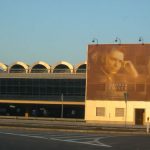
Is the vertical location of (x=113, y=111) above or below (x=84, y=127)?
above

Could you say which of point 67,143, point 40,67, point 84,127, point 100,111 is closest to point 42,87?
point 40,67

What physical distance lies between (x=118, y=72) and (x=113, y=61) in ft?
5.82

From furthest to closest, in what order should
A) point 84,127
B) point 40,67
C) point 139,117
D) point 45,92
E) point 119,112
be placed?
point 40,67 → point 45,92 → point 119,112 → point 139,117 → point 84,127

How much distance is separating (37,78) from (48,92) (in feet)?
14.1

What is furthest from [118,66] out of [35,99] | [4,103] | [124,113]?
[4,103]

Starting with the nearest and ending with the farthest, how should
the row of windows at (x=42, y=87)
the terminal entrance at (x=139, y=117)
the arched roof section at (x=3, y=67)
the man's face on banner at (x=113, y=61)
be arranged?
the terminal entrance at (x=139, y=117) < the man's face on banner at (x=113, y=61) < the row of windows at (x=42, y=87) < the arched roof section at (x=3, y=67)

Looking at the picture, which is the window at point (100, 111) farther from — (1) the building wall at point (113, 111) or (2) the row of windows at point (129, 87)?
(2) the row of windows at point (129, 87)

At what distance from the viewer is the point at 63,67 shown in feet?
339

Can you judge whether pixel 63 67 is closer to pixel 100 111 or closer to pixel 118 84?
pixel 100 111

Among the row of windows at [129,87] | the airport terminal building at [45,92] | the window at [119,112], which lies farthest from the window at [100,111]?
the airport terminal building at [45,92]

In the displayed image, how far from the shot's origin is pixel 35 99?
9488cm

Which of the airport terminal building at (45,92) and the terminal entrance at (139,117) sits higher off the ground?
the airport terminal building at (45,92)

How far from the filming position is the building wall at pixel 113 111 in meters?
68.9

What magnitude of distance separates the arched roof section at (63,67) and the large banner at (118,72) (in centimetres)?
2802
